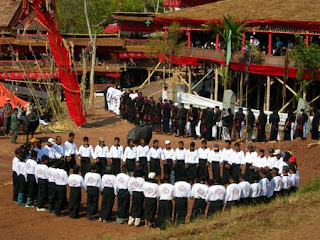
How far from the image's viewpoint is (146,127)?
22.5m

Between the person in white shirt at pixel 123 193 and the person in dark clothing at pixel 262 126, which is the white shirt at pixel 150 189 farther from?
the person in dark clothing at pixel 262 126

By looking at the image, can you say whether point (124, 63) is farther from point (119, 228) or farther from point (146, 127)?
point (119, 228)

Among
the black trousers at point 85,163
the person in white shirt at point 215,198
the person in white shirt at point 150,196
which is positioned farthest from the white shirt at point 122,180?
the black trousers at point 85,163

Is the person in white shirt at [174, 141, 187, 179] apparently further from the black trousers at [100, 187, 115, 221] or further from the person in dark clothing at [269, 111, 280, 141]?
the person in dark clothing at [269, 111, 280, 141]

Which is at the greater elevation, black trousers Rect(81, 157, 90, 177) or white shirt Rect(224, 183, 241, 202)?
Answer: white shirt Rect(224, 183, 241, 202)

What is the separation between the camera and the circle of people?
1548cm

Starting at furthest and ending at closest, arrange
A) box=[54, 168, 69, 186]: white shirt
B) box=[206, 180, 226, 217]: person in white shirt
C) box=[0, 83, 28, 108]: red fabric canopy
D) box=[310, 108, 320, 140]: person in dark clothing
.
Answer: box=[0, 83, 28, 108]: red fabric canopy < box=[310, 108, 320, 140]: person in dark clothing < box=[54, 168, 69, 186]: white shirt < box=[206, 180, 226, 217]: person in white shirt

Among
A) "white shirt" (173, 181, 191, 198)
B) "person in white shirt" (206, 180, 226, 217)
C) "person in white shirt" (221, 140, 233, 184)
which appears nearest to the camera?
"white shirt" (173, 181, 191, 198)

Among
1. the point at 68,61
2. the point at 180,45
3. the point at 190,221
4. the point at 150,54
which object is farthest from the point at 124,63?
the point at 190,221

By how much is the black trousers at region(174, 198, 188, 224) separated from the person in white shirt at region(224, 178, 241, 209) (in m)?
1.00

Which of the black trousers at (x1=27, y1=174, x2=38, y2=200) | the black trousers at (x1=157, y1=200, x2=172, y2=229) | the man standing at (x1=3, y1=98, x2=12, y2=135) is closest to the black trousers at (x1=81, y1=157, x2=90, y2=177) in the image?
the black trousers at (x1=27, y1=174, x2=38, y2=200)

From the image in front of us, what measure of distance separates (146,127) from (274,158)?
5.40 meters

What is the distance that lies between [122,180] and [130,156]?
3969mm

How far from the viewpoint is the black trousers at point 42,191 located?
1686 centimetres
